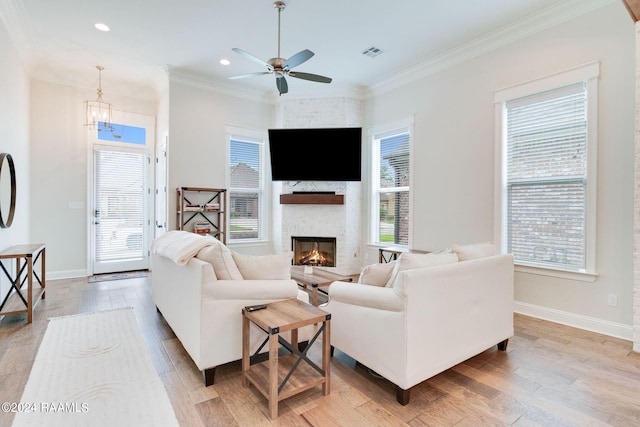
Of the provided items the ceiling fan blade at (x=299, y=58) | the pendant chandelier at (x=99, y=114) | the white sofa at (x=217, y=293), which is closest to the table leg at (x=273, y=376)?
the white sofa at (x=217, y=293)

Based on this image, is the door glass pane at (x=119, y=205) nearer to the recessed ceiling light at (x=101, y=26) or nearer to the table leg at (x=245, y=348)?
the recessed ceiling light at (x=101, y=26)

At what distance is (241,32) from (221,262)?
3.08 m

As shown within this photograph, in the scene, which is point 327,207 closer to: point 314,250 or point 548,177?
point 314,250

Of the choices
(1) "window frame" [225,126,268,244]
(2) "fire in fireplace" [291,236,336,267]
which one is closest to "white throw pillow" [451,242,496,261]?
(2) "fire in fireplace" [291,236,336,267]

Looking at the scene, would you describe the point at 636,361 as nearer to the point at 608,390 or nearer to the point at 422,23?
the point at 608,390

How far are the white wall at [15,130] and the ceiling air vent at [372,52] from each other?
4.22m

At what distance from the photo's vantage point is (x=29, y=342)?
110 inches

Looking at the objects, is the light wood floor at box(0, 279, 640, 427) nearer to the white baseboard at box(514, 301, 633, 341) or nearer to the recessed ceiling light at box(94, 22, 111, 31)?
the white baseboard at box(514, 301, 633, 341)

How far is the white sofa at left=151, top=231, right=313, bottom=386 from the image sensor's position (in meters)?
2.14

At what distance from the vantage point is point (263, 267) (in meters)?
2.44

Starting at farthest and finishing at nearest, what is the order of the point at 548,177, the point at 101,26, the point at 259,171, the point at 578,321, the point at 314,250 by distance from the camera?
the point at 259,171
the point at 314,250
the point at 101,26
the point at 548,177
the point at 578,321

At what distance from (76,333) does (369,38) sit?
14.9ft

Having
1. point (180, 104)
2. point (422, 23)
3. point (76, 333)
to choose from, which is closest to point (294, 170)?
point (180, 104)

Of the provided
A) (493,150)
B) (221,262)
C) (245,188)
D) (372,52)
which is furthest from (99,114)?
(493,150)
